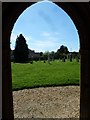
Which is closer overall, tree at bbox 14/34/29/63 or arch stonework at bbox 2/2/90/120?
arch stonework at bbox 2/2/90/120

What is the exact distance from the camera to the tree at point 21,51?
164 ft

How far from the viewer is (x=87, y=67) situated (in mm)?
10008

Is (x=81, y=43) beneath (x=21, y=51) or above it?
beneath

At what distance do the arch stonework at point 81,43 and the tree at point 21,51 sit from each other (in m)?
39.4

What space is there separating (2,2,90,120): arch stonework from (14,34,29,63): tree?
3942 centimetres

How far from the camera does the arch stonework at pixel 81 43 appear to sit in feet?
30.7

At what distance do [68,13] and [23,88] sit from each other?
47.2 feet

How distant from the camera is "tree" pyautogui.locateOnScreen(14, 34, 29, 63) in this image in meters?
50.1

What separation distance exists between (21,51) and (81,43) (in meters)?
43.2

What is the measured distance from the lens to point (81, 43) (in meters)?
9.90

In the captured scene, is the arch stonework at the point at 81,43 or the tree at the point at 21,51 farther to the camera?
the tree at the point at 21,51

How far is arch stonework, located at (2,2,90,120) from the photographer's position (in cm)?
937

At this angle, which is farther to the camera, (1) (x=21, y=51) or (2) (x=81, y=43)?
(1) (x=21, y=51)

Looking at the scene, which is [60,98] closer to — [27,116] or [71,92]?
[71,92]
